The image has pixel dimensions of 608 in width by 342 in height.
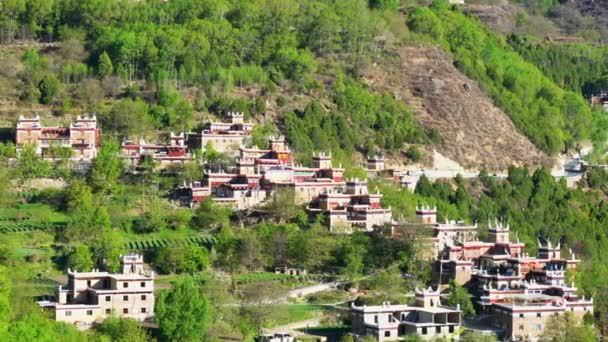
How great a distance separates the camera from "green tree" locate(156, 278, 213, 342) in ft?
168

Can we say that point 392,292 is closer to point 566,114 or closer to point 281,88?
point 281,88

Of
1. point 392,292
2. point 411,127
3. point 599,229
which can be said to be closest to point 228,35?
point 411,127

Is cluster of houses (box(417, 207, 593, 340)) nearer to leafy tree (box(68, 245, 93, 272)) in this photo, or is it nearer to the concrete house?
the concrete house

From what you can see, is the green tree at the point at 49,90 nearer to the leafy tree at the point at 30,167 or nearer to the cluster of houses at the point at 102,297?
the leafy tree at the point at 30,167

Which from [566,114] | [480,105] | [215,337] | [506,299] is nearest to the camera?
[215,337]

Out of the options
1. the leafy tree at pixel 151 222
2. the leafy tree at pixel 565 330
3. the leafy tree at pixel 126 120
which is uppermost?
the leafy tree at pixel 126 120

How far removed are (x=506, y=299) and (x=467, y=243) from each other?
4.92m

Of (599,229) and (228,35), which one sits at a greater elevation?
(228,35)

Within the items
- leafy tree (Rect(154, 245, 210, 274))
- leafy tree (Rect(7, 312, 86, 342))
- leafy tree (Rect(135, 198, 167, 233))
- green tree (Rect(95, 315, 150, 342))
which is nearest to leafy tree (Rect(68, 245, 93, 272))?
leafy tree (Rect(154, 245, 210, 274))

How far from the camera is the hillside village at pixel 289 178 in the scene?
5481 cm

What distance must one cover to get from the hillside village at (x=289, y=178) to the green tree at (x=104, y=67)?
0.08 m

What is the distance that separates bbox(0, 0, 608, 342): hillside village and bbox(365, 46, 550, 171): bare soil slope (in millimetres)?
135

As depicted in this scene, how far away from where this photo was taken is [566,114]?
9488cm

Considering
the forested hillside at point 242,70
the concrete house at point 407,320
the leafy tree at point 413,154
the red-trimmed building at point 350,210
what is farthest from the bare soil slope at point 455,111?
the concrete house at point 407,320
